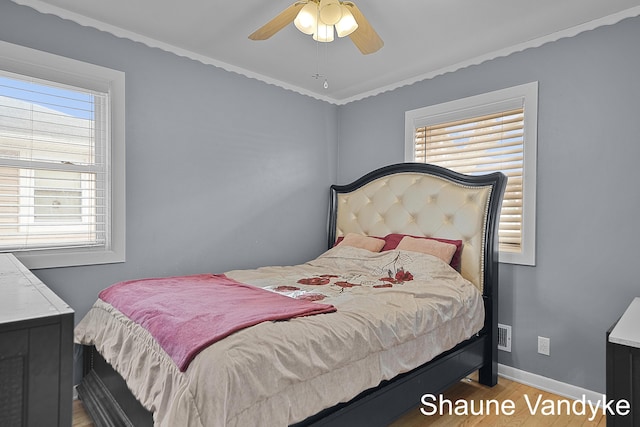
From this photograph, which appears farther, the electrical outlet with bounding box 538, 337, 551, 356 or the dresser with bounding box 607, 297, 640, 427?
the electrical outlet with bounding box 538, 337, 551, 356

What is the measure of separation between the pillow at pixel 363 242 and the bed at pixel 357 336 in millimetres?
12

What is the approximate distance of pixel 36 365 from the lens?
773mm

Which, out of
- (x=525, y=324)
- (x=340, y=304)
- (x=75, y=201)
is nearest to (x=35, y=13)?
(x=75, y=201)

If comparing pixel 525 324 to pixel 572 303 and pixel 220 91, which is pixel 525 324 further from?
pixel 220 91

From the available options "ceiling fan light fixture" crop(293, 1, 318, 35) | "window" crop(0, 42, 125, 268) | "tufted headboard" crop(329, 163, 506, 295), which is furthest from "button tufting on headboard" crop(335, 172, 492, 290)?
"window" crop(0, 42, 125, 268)

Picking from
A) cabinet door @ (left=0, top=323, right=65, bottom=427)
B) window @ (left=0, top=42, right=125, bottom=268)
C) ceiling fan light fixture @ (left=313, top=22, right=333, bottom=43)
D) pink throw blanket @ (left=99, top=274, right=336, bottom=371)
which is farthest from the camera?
window @ (left=0, top=42, right=125, bottom=268)

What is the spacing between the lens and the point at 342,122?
4113mm

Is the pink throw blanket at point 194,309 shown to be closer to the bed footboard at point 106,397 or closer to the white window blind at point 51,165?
the bed footboard at point 106,397

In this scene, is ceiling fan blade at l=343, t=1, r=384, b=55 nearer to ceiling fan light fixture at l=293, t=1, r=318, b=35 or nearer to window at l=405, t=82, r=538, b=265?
ceiling fan light fixture at l=293, t=1, r=318, b=35

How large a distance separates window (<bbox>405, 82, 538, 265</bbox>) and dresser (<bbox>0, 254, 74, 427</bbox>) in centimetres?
280

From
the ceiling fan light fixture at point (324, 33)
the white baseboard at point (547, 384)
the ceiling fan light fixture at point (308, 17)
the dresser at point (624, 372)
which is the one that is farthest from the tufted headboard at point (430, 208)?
the ceiling fan light fixture at point (308, 17)

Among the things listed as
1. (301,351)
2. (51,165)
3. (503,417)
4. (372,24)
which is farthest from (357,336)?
(51,165)

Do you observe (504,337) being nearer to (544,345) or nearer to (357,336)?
(544,345)

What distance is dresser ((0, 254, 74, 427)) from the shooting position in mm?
746
